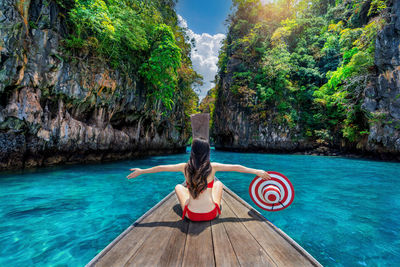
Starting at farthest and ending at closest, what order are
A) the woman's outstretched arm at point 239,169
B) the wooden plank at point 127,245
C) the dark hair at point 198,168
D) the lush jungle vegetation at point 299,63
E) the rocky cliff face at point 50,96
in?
the lush jungle vegetation at point 299,63, the rocky cliff face at point 50,96, the woman's outstretched arm at point 239,169, the dark hair at point 198,168, the wooden plank at point 127,245

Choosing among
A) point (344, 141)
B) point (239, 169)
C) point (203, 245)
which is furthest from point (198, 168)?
point (344, 141)

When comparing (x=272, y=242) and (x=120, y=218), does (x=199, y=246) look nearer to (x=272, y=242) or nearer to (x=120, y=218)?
(x=272, y=242)

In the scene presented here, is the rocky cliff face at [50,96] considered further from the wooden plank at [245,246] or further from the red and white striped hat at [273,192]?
the red and white striped hat at [273,192]

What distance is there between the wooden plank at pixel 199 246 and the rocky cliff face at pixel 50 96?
729cm

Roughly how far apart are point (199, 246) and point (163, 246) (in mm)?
324

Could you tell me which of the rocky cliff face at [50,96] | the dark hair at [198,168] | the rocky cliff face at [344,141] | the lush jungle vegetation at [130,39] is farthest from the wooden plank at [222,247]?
the rocky cliff face at [344,141]

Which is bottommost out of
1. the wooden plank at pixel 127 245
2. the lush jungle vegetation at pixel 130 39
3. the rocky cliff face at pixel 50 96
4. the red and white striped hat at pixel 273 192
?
the wooden plank at pixel 127 245

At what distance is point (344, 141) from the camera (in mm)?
15312

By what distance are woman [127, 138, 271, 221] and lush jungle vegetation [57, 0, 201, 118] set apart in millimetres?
7101

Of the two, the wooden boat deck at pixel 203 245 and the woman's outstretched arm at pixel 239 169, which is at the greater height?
the woman's outstretched arm at pixel 239 169

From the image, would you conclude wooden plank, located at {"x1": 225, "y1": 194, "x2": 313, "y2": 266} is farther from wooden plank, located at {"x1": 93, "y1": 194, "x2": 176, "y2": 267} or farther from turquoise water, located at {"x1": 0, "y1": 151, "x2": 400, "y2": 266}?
wooden plank, located at {"x1": 93, "y1": 194, "x2": 176, "y2": 267}

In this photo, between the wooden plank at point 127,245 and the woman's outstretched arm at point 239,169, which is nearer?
the wooden plank at point 127,245

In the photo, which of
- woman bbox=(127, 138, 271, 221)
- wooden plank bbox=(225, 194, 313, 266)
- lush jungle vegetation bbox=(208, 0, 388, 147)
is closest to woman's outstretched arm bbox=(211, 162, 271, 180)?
woman bbox=(127, 138, 271, 221)

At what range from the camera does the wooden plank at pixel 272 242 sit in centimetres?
129
